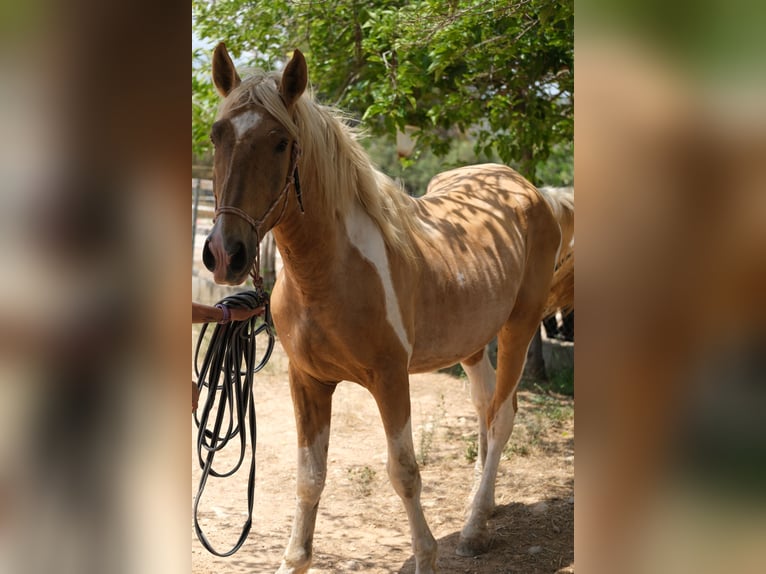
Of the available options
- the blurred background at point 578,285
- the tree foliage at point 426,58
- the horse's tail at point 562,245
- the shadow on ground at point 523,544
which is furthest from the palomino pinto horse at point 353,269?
the blurred background at point 578,285

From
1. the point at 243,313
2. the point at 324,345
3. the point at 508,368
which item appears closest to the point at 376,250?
the point at 324,345

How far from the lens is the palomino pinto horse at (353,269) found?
2.29 meters

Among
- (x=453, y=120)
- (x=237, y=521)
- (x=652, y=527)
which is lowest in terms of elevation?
(x=237, y=521)

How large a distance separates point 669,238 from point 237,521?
3682 millimetres

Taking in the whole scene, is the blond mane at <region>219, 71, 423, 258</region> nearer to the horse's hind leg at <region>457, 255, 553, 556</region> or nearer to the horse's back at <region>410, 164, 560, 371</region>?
the horse's back at <region>410, 164, 560, 371</region>

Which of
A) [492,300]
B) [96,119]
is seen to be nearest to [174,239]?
[96,119]

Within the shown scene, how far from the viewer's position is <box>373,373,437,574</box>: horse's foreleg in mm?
2846

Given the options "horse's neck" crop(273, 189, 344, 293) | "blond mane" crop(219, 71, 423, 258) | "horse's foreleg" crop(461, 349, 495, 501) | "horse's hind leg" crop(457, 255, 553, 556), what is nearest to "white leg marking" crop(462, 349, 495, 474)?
"horse's foreleg" crop(461, 349, 495, 501)

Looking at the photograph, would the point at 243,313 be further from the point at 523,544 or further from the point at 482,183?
the point at 523,544

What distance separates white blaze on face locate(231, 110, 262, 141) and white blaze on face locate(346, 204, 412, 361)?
62 cm

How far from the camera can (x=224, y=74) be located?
96.7 inches

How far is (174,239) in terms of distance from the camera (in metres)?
0.77

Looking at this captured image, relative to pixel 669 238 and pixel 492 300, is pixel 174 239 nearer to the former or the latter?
pixel 669 238

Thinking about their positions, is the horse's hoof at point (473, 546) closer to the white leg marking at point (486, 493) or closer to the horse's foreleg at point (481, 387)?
the white leg marking at point (486, 493)
